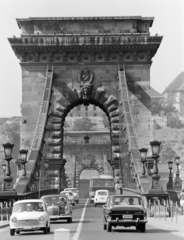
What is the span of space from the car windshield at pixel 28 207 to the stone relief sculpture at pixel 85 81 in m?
31.8

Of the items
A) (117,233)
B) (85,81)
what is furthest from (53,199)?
(85,81)

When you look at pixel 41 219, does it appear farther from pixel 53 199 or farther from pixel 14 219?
pixel 53 199

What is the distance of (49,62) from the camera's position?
6519cm

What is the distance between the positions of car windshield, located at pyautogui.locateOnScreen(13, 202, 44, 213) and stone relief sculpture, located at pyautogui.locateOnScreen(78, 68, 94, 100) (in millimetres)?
31771

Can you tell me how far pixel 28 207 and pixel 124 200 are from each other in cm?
422

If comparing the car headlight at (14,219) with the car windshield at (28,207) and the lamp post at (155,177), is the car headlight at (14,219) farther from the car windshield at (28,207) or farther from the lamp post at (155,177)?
the lamp post at (155,177)

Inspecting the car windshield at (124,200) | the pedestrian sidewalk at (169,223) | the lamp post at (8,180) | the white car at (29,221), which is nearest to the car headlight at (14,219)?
the white car at (29,221)

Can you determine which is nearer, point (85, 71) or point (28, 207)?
point (28, 207)

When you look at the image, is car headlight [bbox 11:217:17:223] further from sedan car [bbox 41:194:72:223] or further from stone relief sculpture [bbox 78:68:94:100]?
stone relief sculpture [bbox 78:68:94:100]

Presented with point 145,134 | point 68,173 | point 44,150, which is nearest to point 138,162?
point 145,134

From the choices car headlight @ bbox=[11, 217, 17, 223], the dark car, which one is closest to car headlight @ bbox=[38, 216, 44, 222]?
car headlight @ bbox=[11, 217, 17, 223]

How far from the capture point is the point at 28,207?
3300 cm

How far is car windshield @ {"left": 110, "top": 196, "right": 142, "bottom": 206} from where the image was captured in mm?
Result: 33688

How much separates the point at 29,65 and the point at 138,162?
14035mm
